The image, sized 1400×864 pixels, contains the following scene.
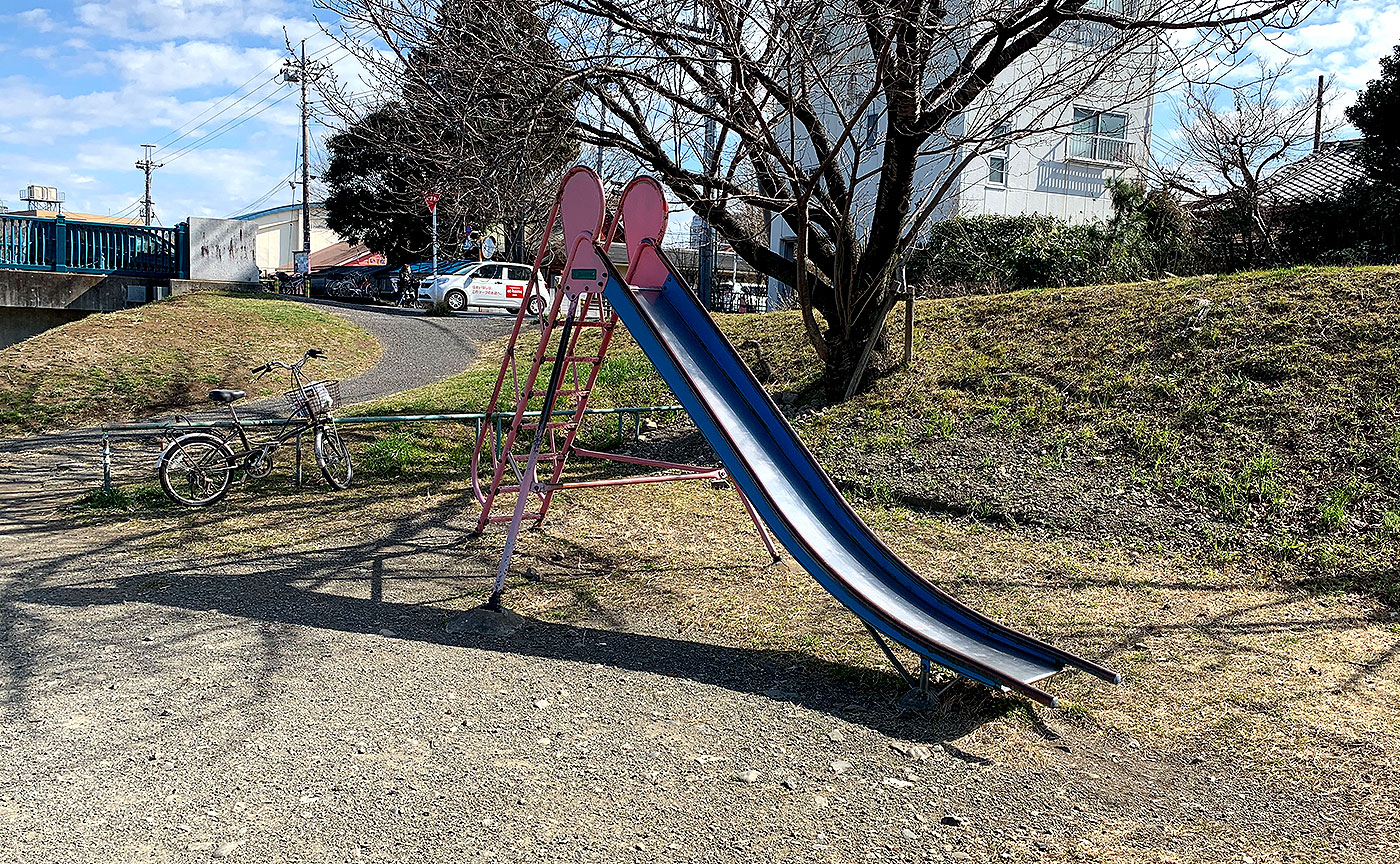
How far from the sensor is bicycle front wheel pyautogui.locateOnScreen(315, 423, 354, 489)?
9141 mm

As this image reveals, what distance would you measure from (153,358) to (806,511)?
42.1 ft

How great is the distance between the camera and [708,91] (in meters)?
8.33

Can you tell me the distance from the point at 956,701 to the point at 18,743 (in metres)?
3.95

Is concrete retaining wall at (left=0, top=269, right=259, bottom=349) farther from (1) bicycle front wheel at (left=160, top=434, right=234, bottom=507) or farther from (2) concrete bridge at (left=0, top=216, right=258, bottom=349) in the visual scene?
Answer: (1) bicycle front wheel at (left=160, top=434, right=234, bottom=507)

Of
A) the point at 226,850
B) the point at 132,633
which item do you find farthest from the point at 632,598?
the point at 226,850

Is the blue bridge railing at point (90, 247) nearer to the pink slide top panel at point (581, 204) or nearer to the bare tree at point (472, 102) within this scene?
the bare tree at point (472, 102)

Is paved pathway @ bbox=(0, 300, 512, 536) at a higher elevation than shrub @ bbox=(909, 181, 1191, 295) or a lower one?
lower

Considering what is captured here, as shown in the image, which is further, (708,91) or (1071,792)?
(708,91)

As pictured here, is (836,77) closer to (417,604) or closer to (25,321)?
(417,604)

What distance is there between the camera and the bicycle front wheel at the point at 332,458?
914cm

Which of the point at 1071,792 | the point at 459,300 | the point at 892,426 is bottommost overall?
the point at 1071,792

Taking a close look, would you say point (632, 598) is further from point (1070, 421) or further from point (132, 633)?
point (1070, 421)

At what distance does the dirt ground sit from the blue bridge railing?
18071 mm

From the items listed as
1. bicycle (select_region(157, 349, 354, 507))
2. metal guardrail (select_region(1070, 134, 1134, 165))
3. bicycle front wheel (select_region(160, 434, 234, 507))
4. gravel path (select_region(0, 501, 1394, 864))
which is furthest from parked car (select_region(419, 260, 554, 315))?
gravel path (select_region(0, 501, 1394, 864))
